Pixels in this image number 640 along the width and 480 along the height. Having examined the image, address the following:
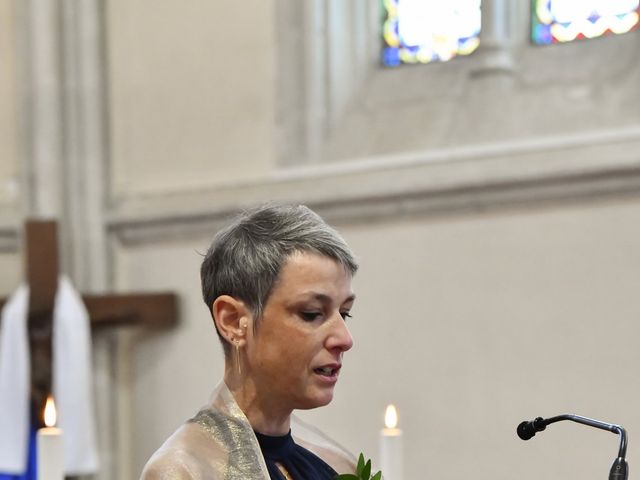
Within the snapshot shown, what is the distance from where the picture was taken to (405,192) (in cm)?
575

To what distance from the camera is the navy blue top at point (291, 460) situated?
2365mm

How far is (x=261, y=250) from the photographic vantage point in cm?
233

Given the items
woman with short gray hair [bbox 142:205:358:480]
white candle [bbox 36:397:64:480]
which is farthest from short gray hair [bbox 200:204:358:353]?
white candle [bbox 36:397:64:480]

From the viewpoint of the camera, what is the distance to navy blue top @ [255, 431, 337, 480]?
2.37 meters

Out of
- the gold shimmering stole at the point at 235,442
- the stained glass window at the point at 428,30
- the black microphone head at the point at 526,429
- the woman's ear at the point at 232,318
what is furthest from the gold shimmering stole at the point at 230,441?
the stained glass window at the point at 428,30

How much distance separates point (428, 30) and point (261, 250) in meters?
4.20

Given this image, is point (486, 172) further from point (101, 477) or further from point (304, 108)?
point (101, 477)

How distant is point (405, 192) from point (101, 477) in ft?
6.77

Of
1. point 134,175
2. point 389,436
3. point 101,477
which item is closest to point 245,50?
point 134,175

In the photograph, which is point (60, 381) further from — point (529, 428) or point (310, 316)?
point (529, 428)

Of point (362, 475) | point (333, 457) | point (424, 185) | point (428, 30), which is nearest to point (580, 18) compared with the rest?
point (428, 30)

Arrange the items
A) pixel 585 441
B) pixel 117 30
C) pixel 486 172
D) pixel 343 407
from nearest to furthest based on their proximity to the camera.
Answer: pixel 585 441
pixel 486 172
pixel 343 407
pixel 117 30

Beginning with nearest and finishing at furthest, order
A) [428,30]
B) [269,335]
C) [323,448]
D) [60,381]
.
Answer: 1. [269,335]
2. [323,448]
3. [60,381]
4. [428,30]

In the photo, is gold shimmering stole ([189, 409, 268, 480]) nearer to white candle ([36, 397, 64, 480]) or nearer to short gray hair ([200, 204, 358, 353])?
short gray hair ([200, 204, 358, 353])
